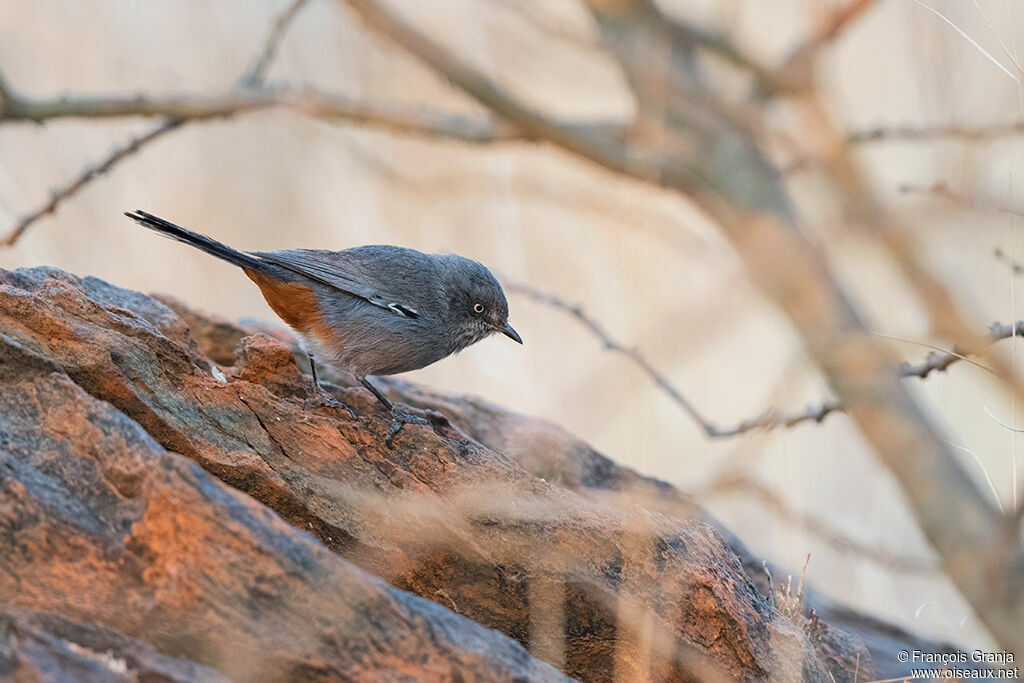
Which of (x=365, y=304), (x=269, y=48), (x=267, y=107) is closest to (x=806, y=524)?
(x=365, y=304)

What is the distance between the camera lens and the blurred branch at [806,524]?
4441 mm

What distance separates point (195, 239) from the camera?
335 cm

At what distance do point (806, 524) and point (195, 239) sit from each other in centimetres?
332

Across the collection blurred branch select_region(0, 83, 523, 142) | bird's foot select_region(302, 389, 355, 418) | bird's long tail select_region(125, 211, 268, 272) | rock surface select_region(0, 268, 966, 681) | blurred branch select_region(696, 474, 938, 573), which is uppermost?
blurred branch select_region(0, 83, 523, 142)

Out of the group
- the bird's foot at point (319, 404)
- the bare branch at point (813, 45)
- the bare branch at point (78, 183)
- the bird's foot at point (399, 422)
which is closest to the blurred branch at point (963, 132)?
the bare branch at point (813, 45)

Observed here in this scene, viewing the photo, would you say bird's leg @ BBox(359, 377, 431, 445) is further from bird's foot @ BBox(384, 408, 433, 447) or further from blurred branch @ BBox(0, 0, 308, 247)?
blurred branch @ BBox(0, 0, 308, 247)

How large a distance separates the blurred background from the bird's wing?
968mm

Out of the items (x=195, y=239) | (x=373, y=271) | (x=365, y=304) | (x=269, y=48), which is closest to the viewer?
(x=195, y=239)

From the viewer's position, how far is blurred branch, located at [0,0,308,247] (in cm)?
390

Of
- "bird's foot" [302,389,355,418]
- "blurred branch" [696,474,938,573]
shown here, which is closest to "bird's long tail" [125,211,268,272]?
"bird's foot" [302,389,355,418]

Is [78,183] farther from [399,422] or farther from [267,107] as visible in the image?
[399,422]

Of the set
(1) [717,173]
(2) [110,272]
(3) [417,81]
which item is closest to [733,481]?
(1) [717,173]

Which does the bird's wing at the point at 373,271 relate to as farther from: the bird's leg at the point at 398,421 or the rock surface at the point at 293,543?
Answer: the bird's leg at the point at 398,421

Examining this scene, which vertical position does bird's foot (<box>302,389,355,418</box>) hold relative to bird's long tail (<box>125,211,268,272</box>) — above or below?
below
